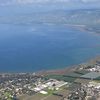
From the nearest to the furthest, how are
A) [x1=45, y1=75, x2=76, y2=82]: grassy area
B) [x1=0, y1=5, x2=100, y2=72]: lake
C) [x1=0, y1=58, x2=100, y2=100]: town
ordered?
A: [x1=0, y1=58, x2=100, y2=100]: town, [x1=45, y1=75, x2=76, y2=82]: grassy area, [x1=0, y1=5, x2=100, y2=72]: lake

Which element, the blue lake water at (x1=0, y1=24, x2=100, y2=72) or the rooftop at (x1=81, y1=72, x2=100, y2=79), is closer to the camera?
the rooftop at (x1=81, y1=72, x2=100, y2=79)

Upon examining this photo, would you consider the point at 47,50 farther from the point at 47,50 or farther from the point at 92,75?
the point at 92,75

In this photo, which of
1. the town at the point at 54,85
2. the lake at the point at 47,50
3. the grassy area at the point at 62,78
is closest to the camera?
the town at the point at 54,85

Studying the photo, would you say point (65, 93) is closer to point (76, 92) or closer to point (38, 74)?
point (76, 92)

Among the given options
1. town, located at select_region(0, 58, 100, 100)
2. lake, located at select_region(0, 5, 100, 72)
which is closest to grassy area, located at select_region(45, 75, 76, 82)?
town, located at select_region(0, 58, 100, 100)

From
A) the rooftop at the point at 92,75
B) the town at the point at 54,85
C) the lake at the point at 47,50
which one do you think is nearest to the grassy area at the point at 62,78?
the town at the point at 54,85

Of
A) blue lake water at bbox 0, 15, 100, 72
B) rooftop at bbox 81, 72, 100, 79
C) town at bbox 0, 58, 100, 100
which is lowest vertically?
town at bbox 0, 58, 100, 100

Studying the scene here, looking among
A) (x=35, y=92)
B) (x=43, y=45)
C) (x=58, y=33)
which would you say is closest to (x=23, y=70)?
(x=35, y=92)

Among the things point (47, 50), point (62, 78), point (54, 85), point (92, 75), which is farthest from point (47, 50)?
point (54, 85)

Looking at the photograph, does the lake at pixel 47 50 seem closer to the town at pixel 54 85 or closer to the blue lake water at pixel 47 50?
the blue lake water at pixel 47 50

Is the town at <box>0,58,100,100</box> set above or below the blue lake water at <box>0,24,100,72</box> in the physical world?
below

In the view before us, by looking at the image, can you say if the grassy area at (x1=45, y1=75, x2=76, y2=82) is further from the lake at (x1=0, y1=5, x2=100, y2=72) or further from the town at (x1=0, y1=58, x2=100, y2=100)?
the lake at (x1=0, y1=5, x2=100, y2=72)
